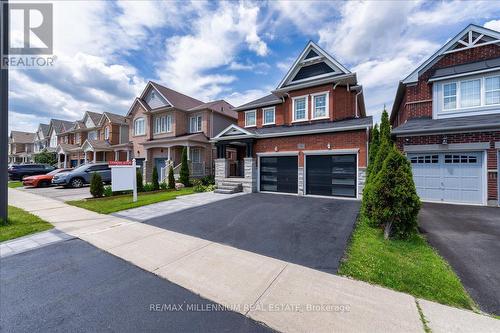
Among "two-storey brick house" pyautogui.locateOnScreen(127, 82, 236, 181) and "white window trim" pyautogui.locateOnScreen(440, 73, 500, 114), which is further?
"two-storey brick house" pyautogui.locateOnScreen(127, 82, 236, 181)

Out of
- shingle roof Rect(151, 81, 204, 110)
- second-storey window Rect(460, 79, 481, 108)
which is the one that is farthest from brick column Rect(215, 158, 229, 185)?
second-storey window Rect(460, 79, 481, 108)

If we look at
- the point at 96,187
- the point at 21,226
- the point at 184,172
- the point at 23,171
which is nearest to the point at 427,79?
the point at 184,172

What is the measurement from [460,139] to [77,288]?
46.3ft

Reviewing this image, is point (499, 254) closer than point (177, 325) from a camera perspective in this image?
No

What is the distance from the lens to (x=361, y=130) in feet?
34.6

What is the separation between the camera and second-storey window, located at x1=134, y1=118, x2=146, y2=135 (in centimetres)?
2217

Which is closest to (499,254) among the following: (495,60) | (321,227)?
(321,227)

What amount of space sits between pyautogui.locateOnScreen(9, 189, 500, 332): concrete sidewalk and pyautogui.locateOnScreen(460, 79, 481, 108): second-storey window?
12.1 meters

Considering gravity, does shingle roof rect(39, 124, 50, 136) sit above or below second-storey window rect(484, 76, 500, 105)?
above

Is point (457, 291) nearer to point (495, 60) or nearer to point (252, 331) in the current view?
point (252, 331)

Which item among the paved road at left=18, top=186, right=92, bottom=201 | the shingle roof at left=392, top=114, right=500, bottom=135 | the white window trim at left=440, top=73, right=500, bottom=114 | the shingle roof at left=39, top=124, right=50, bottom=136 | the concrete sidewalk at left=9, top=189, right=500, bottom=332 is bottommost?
the concrete sidewalk at left=9, top=189, right=500, bottom=332

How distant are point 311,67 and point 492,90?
8977 millimetres

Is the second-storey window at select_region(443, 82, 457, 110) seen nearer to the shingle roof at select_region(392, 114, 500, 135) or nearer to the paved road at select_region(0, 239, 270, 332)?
the shingle roof at select_region(392, 114, 500, 135)

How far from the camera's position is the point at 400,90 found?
1340 cm
